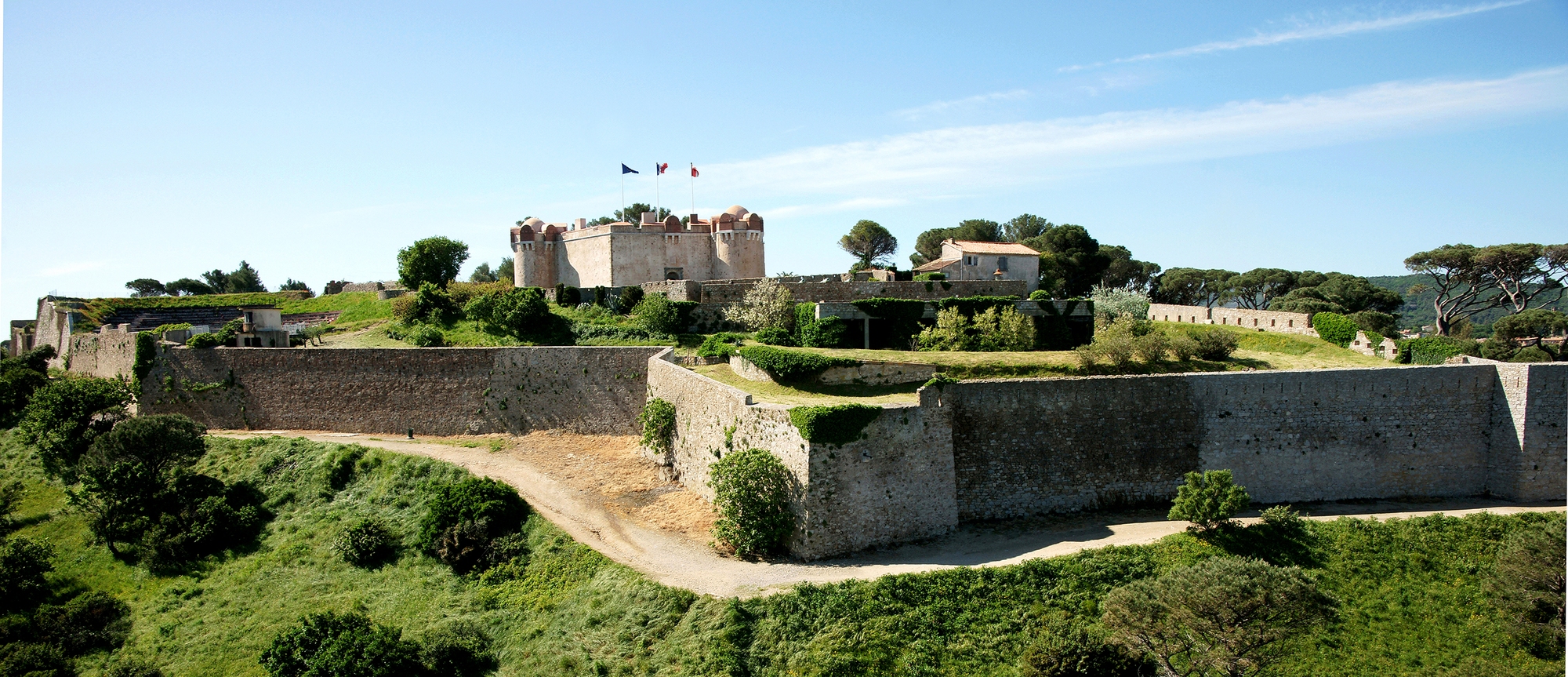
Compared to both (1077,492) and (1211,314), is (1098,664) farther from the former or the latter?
(1211,314)

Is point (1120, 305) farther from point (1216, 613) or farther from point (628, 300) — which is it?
point (1216, 613)

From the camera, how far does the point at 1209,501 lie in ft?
60.2

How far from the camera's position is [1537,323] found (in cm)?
3538

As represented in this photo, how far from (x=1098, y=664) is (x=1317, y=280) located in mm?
47052

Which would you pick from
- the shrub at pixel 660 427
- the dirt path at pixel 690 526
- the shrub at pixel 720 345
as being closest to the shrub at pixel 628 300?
the shrub at pixel 720 345

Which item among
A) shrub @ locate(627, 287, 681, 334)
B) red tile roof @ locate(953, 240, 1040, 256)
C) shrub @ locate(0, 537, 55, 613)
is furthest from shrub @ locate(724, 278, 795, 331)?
shrub @ locate(0, 537, 55, 613)

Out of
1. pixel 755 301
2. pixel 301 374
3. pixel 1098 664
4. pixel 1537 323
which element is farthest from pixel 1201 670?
pixel 1537 323

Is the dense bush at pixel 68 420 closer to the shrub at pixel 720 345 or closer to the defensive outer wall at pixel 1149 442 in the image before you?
the shrub at pixel 720 345

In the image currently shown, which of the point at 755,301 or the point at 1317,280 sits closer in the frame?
the point at 755,301

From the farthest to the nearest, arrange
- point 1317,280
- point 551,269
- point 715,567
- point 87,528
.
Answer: point 1317,280 < point 551,269 < point 87,528 < point 715,567

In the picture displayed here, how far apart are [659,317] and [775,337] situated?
16.5 feet

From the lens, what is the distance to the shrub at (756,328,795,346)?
31344mm

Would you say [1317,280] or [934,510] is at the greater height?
[1317,280]

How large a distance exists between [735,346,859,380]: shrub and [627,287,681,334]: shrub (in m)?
9.71
